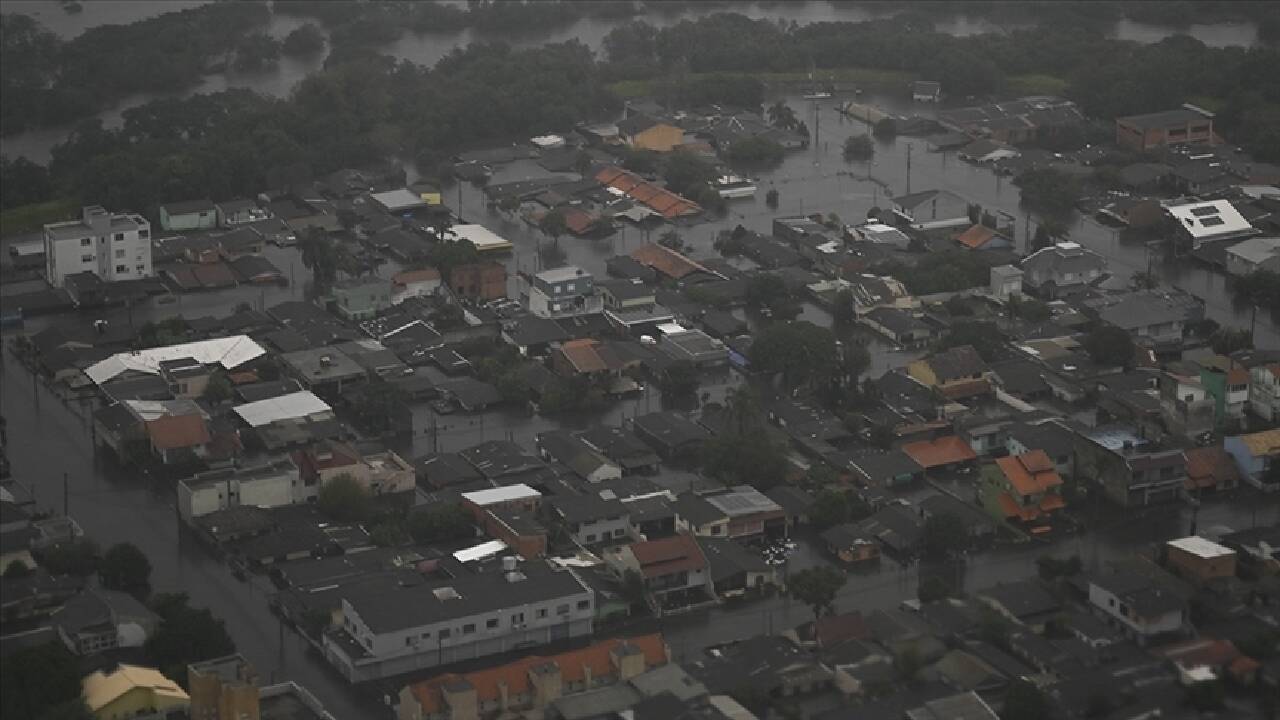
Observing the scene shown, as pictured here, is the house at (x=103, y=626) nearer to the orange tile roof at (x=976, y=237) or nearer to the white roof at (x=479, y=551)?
the white roof at (x=479, y=551)

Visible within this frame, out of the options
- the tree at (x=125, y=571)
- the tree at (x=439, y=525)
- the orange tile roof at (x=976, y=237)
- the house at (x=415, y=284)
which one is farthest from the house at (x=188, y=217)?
the tree at (x=125, y=571)

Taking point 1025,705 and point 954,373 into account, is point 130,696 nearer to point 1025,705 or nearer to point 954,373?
point 1025,705

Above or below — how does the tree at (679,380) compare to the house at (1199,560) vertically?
below

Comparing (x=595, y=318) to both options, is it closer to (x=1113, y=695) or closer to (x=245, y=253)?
(x=245, y=253)

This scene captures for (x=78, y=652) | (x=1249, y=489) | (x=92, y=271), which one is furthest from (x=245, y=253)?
(x=1249, y=489)

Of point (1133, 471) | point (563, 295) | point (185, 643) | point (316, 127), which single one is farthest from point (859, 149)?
point (185, 643)
